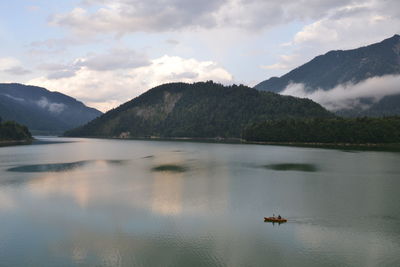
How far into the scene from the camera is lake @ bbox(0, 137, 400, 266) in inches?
1442

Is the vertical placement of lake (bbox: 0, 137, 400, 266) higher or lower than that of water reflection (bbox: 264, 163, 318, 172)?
lower

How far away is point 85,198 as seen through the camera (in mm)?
64500

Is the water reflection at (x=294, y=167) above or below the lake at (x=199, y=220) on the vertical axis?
above

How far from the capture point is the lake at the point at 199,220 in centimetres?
3662

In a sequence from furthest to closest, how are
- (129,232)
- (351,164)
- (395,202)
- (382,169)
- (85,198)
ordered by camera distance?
(351,164) < (382,169) < (85,198) < (395,202) < (129,232)

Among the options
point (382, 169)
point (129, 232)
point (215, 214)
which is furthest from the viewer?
point (382, 169)

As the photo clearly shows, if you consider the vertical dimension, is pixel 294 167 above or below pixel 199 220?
above

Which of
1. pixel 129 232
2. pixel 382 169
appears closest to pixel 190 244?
pixel 129 232

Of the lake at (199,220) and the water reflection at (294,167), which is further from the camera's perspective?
the water reflection at (294,167)

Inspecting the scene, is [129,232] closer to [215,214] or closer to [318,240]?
[215,214]

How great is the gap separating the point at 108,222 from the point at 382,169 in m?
83.8

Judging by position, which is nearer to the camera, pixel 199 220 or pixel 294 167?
pixel 199 220

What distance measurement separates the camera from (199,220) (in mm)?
49688

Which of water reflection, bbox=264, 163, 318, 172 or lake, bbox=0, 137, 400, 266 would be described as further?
water reflection, bbox=264, 163, 318, 172
